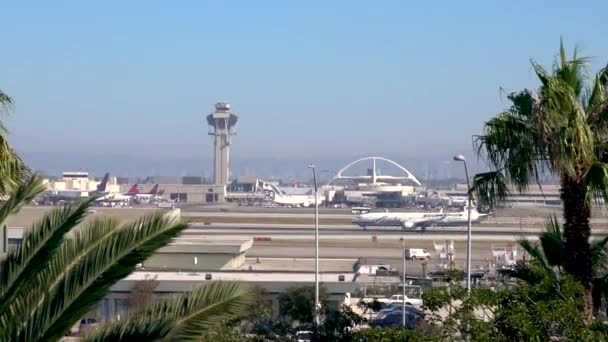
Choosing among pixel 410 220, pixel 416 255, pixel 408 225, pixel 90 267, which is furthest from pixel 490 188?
pixel 410 220

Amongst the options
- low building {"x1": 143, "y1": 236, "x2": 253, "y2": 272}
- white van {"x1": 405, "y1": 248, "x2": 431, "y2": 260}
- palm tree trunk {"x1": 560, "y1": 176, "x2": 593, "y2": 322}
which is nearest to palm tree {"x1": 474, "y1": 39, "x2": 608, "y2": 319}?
palm tree trunk {"x1": 560, "y1": 176, "x2": 593, "y2": 322}

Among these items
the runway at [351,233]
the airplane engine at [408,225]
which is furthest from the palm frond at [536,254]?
the airplane engine at [408,225]

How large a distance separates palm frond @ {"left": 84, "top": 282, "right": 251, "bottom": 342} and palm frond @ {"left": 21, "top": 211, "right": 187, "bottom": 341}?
0.25 metres

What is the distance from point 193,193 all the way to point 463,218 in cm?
9918

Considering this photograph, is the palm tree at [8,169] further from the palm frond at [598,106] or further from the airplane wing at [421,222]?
the airplane wing at [421,222]

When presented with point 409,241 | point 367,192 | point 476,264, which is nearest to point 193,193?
point 367,192

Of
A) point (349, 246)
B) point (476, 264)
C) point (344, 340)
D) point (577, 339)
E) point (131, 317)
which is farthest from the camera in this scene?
point (349, 246)

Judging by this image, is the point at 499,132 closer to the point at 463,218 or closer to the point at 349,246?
the point at 349,246

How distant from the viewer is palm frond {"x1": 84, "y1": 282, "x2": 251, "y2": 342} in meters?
7.09

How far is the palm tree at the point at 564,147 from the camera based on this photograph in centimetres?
1104

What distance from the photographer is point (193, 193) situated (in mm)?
198625

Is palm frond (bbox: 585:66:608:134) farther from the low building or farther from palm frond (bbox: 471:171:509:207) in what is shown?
the low building

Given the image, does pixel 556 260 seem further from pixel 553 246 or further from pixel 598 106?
pixel 598 106

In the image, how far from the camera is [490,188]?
11.8 metres
